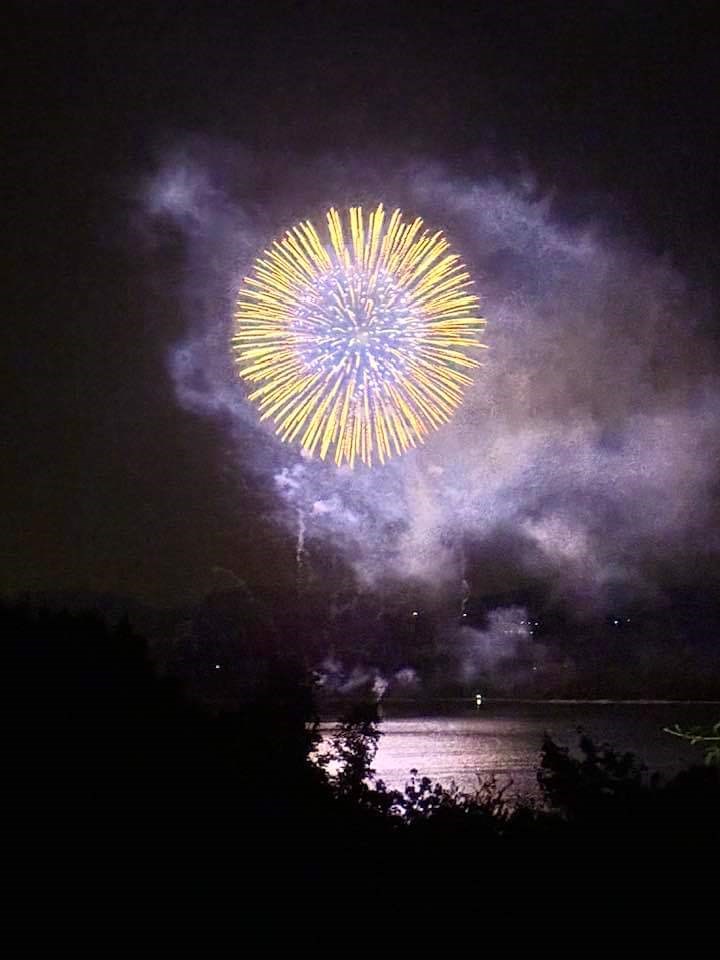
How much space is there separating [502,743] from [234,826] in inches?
4179

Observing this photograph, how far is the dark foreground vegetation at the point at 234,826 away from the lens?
34.7 ft

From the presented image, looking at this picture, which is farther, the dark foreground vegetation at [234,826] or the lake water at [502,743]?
the lake water at [502,743]

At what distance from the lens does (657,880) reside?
11352 millimetres

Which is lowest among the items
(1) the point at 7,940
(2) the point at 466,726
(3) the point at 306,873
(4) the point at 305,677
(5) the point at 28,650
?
(1) the point at 7,940

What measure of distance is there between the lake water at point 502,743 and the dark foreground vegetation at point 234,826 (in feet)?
76.7

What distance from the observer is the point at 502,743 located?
375ft

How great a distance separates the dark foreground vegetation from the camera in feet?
34.7

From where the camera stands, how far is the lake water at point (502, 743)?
75.1m

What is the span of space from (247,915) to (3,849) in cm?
228

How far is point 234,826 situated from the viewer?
470 inches

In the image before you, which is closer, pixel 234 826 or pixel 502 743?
pixel 234 826

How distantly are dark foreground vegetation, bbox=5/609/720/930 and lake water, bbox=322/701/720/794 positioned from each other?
76.7 feet

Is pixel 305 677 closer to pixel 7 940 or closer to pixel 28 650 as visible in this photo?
pixel 28 650

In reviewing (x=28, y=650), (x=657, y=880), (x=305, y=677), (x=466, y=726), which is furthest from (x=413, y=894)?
(x=466, y=726)
